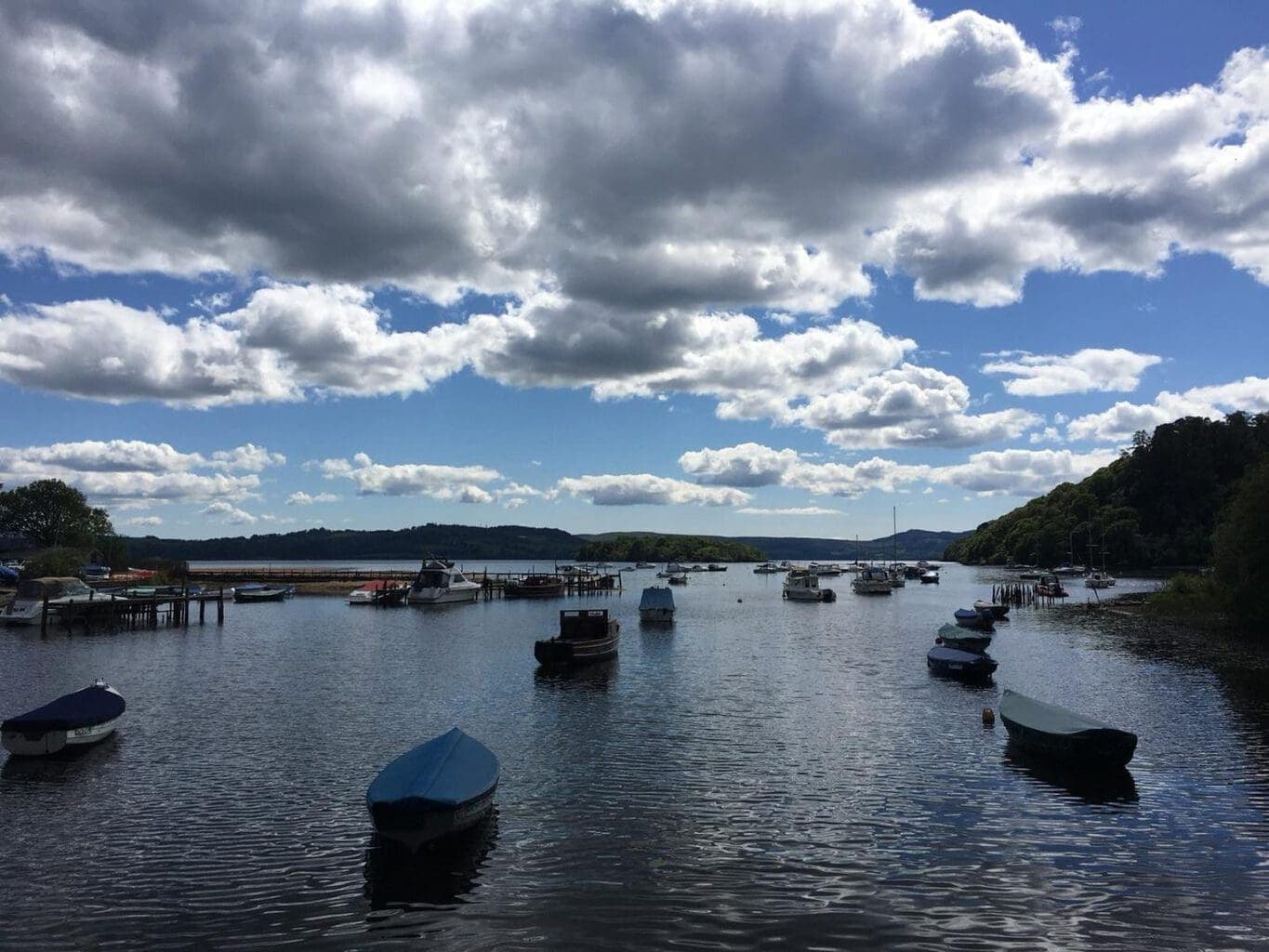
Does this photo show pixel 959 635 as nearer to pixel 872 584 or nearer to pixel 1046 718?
pixel 1046 718

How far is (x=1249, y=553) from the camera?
5969cm

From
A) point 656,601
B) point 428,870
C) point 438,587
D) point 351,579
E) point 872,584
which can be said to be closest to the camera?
point 428,870

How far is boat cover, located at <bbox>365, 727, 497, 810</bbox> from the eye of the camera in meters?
19.5

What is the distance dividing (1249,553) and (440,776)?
62.7 meters

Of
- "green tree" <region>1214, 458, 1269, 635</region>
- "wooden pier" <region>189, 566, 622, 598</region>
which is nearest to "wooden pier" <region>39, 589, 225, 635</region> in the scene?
"wooden pier" <region>189, 566, 622, 598</region>

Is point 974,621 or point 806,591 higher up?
point 974,621

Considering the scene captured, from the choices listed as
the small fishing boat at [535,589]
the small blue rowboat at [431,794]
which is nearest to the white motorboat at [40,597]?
the small fishing boat at [535,589]

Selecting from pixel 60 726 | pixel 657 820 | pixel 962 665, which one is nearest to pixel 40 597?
pixel 60 726

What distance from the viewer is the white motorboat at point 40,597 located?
2901 inches

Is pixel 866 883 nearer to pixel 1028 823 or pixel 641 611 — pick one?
pixel 1028 823

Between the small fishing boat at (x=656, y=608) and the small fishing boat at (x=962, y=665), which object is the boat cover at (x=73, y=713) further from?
the small fishing boat at (x=656, y=608)

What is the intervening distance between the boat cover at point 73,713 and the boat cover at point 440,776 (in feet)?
50.0

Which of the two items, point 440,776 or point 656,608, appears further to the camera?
point 656,608

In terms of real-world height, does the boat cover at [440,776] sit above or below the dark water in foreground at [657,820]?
above
